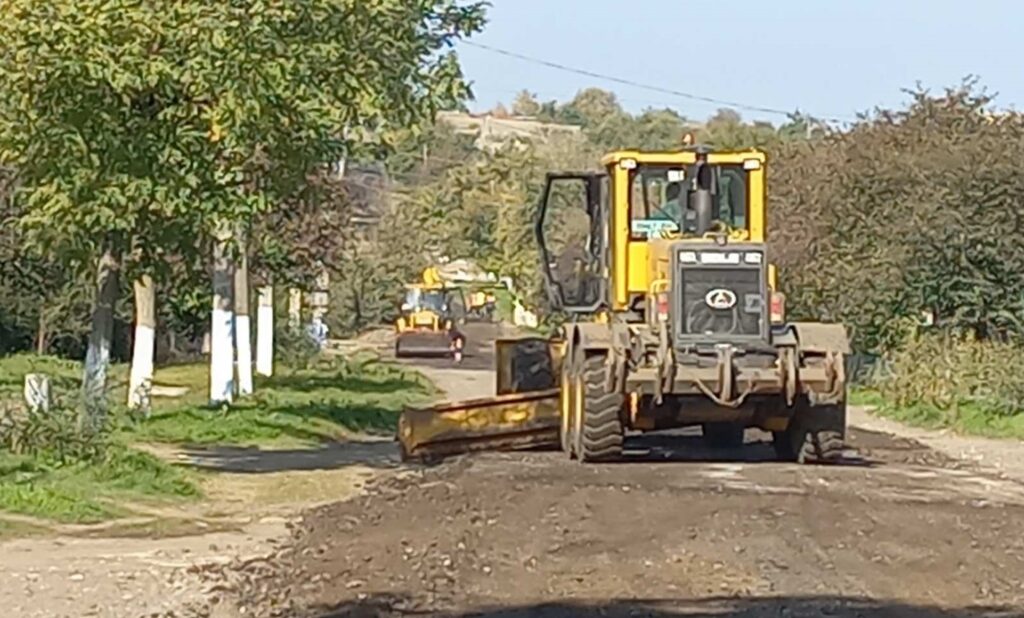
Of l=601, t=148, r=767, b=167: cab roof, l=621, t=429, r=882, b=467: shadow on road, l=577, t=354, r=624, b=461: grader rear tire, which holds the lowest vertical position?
l=621, t=429, r=882, b=467: shadow on road

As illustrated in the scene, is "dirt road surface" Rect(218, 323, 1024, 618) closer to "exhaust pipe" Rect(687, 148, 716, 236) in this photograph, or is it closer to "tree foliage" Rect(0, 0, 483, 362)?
"exhaust pipe" Rect(687, 148, 716, 236)

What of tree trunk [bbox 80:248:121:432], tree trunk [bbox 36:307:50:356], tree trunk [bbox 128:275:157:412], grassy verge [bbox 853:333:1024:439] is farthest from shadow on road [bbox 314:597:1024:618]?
tree trunk [bbox 36:307:50:356]

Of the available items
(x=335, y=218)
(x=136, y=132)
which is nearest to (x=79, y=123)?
(x=136, y=132)

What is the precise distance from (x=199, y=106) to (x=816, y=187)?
30.3m

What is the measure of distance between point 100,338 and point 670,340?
6.22 m

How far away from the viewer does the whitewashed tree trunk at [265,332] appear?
43594mm

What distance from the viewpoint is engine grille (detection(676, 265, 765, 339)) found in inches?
883

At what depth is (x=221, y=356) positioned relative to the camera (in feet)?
109

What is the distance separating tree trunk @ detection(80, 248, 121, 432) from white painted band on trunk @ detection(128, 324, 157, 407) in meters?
6.77

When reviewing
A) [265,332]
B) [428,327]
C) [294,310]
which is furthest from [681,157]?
[428,327]

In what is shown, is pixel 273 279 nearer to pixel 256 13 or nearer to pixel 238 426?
pixel 238 426

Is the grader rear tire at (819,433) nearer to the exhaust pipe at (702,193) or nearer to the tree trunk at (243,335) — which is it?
the exhaust pipe at (702,193)

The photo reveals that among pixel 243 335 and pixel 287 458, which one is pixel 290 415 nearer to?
pixel 287 458

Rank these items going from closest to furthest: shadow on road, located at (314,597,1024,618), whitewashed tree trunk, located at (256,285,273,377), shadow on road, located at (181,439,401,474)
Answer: shadow on road, located at (314,597,1024,618)
shadow on road, located at (181,439,401,474)
whitewashed tree trunk, located at (256,285,273,377)
